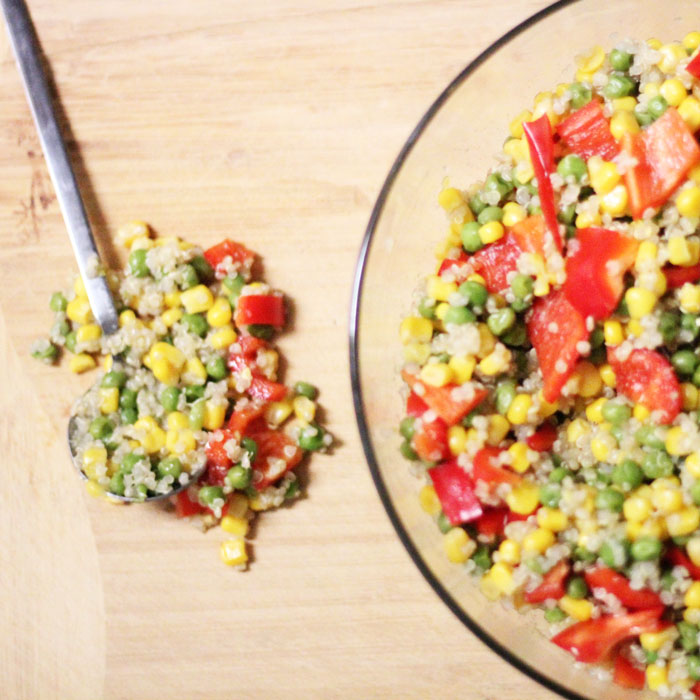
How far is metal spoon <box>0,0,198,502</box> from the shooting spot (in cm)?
196

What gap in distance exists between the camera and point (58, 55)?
6.89 feet

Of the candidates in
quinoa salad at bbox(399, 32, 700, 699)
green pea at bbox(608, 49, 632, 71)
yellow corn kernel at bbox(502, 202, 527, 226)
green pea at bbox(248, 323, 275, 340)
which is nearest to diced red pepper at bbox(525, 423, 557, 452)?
quinoa salad at bbox(399, 32, 700, 699)

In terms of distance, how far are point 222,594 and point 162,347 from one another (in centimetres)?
67

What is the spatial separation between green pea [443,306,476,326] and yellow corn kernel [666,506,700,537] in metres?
0.57

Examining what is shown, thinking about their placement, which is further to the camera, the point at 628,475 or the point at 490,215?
the point at 490,215

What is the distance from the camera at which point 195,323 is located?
195 cm

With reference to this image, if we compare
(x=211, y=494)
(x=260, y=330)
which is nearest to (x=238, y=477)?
(x=211, y=494)

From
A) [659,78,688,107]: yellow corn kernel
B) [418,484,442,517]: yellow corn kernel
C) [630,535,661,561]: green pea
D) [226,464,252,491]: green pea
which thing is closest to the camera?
[630,535,661,561]: green pea

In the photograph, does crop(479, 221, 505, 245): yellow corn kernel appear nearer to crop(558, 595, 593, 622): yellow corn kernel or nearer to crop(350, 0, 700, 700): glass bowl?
crop(350, 0, 700, 700): glass bowl

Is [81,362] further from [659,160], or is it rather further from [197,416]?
[659,160]

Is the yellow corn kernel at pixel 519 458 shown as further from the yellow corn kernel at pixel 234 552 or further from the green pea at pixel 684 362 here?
the yellow corn kernel at pixel 234 552

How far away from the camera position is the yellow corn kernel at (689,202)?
154 centimetres

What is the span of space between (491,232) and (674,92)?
1.55 ft

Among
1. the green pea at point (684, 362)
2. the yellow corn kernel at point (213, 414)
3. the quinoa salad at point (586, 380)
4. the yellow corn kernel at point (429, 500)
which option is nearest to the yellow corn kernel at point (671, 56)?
the quinoa salad at point (586, 380)
